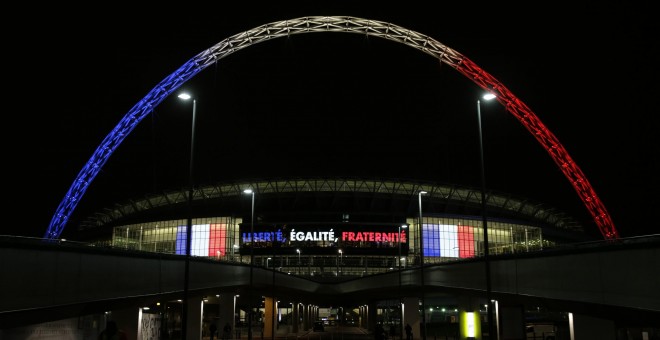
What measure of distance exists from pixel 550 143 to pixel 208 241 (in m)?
71.9

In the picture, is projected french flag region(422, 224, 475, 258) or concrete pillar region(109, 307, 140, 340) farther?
projected french flag region(422, 224, 475, 258)

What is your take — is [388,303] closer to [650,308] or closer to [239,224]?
[239,224]

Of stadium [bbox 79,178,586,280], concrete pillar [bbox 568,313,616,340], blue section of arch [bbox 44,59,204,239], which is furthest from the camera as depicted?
stadium [bbox 79,178,586,280]

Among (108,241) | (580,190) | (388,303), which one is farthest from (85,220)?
(580,190)

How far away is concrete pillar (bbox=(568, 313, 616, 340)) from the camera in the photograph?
30344mm

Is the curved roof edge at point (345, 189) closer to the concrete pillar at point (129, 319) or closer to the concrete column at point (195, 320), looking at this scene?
the concrete column at point (195, 320)

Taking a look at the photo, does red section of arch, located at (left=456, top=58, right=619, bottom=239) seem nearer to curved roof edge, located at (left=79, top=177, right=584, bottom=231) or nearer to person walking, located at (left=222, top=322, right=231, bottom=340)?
person walking, located at (left=222, top=322, right=231, bottom=340)

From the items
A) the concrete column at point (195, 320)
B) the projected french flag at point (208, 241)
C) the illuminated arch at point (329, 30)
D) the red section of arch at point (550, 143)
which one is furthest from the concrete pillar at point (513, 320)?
the projected french flag at point (208, 241)

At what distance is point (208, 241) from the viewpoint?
12450 centimetres

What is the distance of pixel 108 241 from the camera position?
141 m

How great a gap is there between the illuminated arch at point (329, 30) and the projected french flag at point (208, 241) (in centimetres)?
4207

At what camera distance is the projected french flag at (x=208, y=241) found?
12381 cm

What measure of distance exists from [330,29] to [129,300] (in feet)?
117

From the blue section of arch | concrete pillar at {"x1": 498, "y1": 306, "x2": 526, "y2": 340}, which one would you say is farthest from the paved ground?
the blue section of arch
